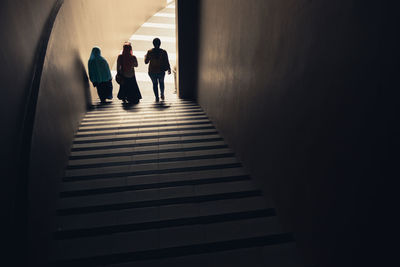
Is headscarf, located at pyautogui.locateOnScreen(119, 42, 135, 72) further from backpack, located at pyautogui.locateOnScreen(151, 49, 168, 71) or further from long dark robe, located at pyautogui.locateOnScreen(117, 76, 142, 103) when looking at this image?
backpack, located at pyautogui.locateOnScreen(151, 49, 168, 71)

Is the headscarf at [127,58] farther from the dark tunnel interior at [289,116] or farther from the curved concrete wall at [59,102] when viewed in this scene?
the dark tunnel interior at [289,116]

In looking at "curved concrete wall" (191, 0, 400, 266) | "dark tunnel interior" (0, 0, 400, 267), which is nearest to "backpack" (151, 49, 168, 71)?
"dark tunnel interior" (0, 0, 400, 267)

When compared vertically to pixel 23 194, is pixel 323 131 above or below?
above

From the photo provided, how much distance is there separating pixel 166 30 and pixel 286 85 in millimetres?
14334

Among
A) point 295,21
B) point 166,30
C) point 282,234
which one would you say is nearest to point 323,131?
point 295,21

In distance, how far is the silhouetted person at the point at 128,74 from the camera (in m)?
6.35

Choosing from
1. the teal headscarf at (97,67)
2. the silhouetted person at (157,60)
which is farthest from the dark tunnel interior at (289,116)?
the silhouetted person at (157,60)

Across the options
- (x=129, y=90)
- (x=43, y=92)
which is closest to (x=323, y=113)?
(x=43, y=92)

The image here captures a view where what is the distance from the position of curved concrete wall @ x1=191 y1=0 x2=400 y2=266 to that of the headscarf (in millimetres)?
3420

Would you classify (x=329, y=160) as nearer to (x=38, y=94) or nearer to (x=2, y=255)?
(x=2, y=255)

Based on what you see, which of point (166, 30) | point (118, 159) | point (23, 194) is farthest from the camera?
point (166, 30)

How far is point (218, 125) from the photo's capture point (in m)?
5.42

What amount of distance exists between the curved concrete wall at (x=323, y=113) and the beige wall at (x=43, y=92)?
2712 mm

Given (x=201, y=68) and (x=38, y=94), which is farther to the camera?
(x=201, y=68)
